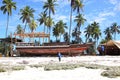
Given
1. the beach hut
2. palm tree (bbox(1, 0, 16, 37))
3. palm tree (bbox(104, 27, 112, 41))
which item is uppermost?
palm tree (bbox(1, 0, 16, 37))

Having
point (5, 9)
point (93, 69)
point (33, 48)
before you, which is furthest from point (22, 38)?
point (93, 69)

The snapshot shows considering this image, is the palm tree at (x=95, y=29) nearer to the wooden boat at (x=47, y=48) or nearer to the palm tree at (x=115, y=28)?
the palm tree at (x=115, y=28)

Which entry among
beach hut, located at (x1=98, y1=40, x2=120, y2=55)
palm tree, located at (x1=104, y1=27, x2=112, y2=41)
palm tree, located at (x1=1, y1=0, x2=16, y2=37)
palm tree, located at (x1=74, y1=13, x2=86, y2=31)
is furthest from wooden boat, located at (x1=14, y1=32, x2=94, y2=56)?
palm tree, located at (x1=104, y1=27, x2=112, y2=41)

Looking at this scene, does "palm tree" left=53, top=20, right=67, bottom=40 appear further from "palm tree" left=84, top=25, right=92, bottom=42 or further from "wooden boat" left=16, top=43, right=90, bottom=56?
"wooden boat" left=16, top=43, right=90, bottom=56

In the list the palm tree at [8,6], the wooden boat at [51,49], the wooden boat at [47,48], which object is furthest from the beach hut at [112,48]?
the palm tree at [8,6]

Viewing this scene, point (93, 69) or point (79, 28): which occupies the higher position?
point (79, 28)

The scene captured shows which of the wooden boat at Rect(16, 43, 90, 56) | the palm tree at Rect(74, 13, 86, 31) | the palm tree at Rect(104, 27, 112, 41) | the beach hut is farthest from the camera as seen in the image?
the palm tree at Rect(104, 27, 112, 41)

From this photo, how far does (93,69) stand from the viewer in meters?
21.4

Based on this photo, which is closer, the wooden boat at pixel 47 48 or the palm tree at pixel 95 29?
the wooden boat at pixel 47 48

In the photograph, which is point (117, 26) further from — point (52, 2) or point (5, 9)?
point (5, 9)

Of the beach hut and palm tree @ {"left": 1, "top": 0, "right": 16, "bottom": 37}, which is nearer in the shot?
the beach hut

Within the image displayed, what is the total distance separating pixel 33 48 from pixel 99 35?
5354 cm

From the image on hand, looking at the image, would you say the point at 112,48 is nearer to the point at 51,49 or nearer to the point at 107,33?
the point at 51,49

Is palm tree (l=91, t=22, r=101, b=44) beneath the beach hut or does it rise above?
above
